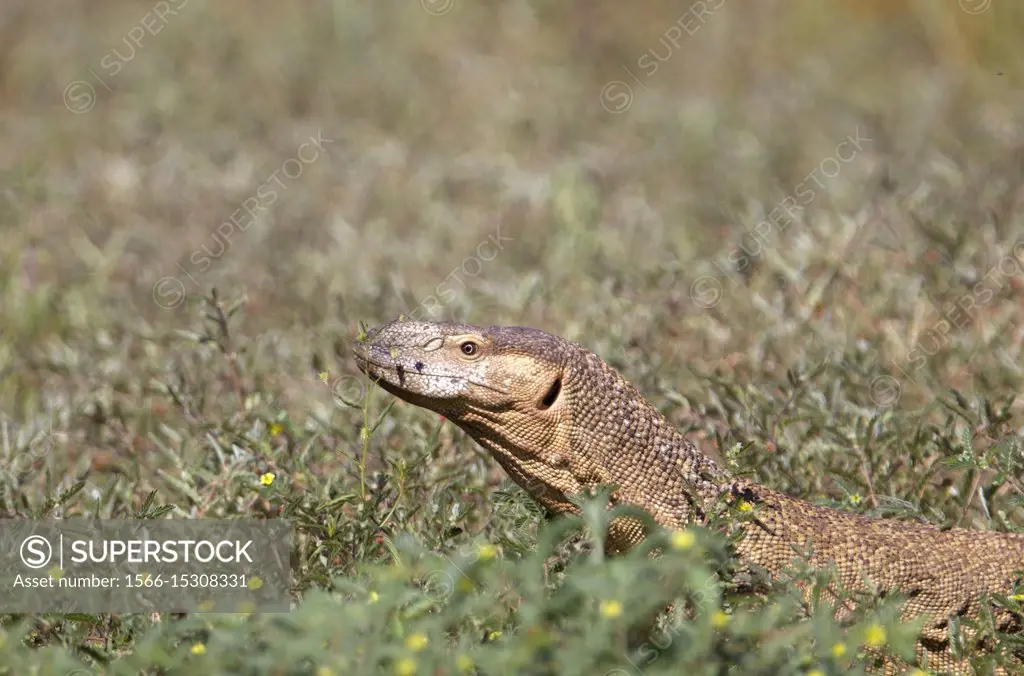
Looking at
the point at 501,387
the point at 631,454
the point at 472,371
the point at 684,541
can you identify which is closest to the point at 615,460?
the point at 631,454

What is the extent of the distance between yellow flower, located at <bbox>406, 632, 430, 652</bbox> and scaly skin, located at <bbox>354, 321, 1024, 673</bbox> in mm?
1242

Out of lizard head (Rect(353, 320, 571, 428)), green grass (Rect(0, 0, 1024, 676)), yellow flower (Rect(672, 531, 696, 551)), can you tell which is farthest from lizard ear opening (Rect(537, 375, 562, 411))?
yellow flower (Rect(672, 531, 696, 551))

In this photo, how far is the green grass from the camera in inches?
127

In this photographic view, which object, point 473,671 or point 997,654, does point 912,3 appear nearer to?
point 997,654

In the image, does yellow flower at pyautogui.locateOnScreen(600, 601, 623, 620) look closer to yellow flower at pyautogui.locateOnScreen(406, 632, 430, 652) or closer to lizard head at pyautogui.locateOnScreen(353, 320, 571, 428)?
yellow flower at pyautogui.locateOnScreen(406, 632, 430, 652)

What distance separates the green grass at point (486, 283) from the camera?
10.6 ft

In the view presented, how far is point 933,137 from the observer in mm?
9547

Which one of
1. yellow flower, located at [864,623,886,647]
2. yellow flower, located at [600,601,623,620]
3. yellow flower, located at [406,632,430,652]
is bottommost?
yellow flower, located at [864,623,886,647]

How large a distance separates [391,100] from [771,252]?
17.1 ft

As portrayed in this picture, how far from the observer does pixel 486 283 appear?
282 inches

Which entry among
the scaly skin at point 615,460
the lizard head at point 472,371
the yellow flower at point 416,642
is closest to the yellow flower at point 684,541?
the yellow flower at point 416,642

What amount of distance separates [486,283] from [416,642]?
4376 mm

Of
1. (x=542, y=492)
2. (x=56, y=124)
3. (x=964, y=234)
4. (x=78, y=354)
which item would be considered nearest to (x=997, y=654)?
(x=542, y=492)

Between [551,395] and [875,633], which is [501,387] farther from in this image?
[875,633]
